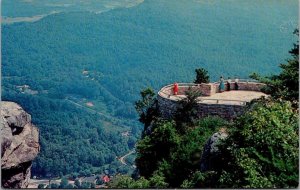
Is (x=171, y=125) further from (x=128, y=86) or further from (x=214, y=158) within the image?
(x=128, y=86)

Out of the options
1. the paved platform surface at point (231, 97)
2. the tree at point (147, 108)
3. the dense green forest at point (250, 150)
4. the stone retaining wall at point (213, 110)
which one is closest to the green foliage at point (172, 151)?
the dense green forest at point (250, 150)

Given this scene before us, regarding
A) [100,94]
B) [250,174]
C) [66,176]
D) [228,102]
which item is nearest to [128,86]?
[100,94]

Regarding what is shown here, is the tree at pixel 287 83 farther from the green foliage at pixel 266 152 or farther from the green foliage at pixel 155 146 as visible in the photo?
the green foliage at pixel 155 146

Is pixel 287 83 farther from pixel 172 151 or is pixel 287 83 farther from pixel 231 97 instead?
pixel 231 97

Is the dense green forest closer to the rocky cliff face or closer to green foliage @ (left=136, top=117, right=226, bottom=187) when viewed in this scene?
green foliage @ (left=136, top=117, right=226, bottom=187)

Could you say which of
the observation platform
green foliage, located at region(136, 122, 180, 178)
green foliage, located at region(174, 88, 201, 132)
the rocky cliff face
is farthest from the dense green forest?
the rocky cliff face

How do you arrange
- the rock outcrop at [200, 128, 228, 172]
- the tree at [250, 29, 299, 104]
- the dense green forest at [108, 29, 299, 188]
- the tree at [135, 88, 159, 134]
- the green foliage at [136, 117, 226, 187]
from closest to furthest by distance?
the dense green forest at [108, 29, 299, 188], the rock outcrop at [200, 128, 228, 172], the tree at [250, 29, 299, 104], the green foliage at [136, 117, 226, 187], the tree at [135, 88, 159, 134]

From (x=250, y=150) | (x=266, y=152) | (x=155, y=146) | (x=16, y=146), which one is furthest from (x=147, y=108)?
(x=266, y=152)
